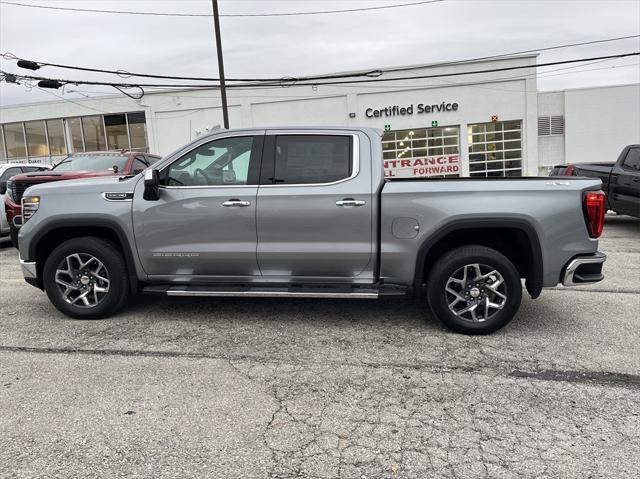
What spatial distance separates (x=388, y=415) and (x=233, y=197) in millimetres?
2445

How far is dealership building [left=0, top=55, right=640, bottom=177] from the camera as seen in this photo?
82.6ft

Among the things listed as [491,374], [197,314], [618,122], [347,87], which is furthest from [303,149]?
[618,122]

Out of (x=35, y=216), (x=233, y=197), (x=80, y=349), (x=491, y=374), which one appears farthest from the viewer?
(x=35, y=216)

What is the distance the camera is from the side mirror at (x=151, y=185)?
4.63m

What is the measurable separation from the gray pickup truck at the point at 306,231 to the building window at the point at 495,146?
73.7ft

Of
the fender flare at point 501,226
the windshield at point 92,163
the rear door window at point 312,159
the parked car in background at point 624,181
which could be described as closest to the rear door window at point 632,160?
the parked car in background at point 624,181

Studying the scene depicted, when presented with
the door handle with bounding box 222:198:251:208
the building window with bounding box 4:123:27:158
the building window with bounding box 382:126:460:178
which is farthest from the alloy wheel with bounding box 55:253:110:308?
the building window with bounding box 4:123:27:158

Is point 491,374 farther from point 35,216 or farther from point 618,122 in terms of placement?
point 618,122

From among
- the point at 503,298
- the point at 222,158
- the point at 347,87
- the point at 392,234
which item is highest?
the point at 347,87

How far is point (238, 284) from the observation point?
488cm

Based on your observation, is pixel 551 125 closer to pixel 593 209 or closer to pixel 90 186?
pixel 593 209

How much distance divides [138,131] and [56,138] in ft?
17.4

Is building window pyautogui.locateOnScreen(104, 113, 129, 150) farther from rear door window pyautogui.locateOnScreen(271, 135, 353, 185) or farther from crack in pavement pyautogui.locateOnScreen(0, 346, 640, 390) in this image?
crack in pavement pyautogui.locateOnScreen(0, 346, 640, 390)

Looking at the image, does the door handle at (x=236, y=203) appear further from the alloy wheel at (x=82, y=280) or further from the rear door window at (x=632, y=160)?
the rear door window at (x=632, y=160)
